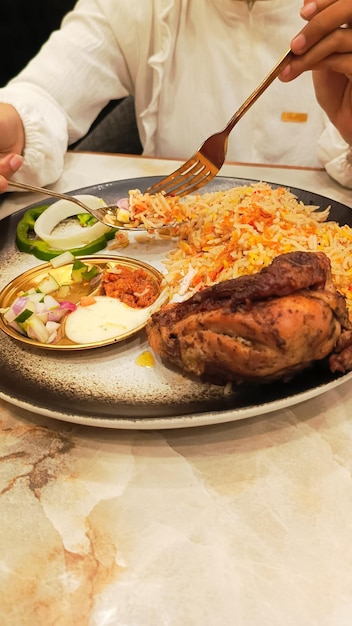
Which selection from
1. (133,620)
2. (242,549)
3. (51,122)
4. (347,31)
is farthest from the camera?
(51,122)

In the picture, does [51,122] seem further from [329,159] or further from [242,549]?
[242,549]

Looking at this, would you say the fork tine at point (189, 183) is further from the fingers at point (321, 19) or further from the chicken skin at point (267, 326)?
the chicken skin at point (267, 326)

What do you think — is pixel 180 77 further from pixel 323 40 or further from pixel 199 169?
pixel 323 40

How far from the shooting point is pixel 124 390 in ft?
4.89

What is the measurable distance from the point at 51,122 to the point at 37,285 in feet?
4.86

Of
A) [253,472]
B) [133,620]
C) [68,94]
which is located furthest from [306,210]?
[68,94]

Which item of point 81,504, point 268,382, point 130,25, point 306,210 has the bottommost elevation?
point 81,504

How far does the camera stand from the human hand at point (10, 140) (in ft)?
8.45

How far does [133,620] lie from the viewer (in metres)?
1.03

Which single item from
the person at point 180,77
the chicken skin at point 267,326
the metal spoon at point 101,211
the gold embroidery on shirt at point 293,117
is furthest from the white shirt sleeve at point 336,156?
the chicken skin at point 267,326

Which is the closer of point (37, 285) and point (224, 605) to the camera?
point (224, 605)

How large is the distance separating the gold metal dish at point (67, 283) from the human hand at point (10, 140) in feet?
2.45

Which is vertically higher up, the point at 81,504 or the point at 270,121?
the point at 270,121

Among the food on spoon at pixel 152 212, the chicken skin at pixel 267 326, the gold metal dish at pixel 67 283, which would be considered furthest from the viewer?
the food on spoon at pixel 152 212
